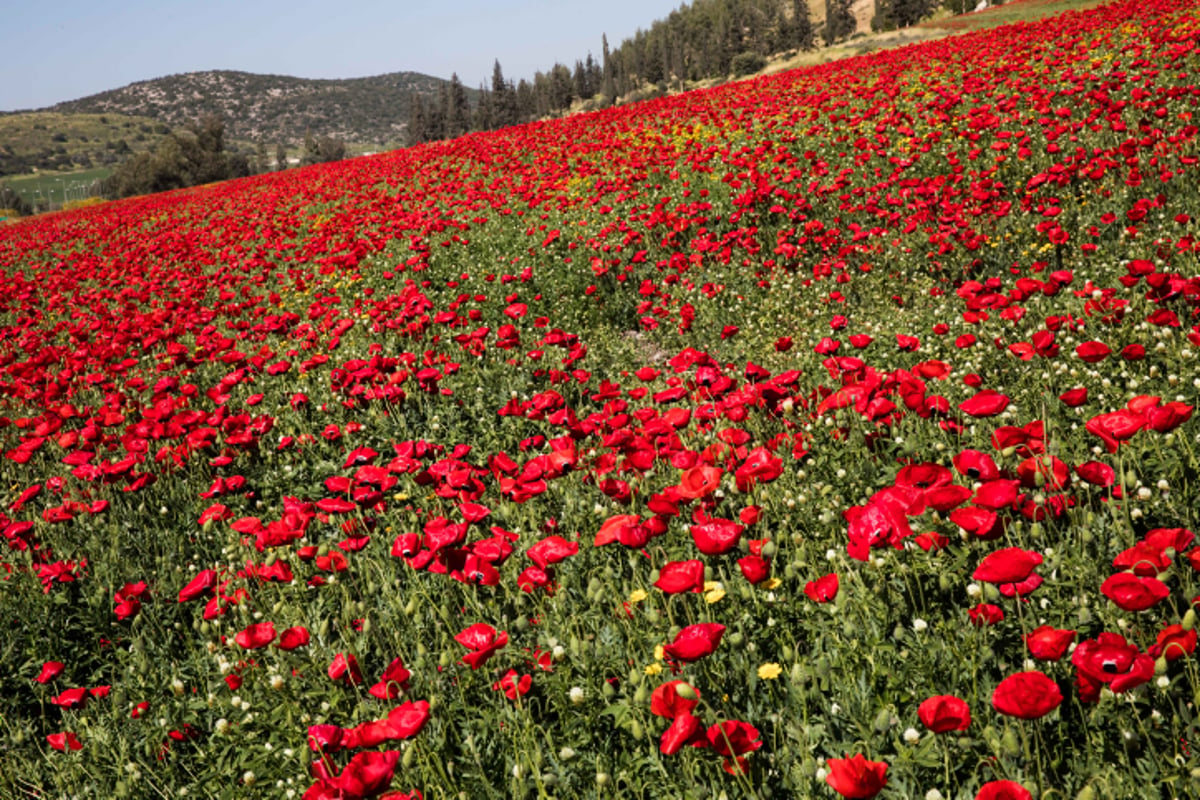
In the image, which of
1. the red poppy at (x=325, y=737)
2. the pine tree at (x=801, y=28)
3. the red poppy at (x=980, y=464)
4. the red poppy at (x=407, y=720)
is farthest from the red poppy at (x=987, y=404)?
the pine tree at (x=801, y=28)

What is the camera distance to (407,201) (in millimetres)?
15758

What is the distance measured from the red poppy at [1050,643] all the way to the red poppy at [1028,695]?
0.84ft

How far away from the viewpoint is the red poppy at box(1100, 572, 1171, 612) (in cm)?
165

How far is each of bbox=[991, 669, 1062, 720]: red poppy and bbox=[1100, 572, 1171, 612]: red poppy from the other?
42 cm

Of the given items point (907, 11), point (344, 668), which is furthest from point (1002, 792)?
point (907, 11)

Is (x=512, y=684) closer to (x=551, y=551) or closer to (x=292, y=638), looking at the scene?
(x=551, y=551)

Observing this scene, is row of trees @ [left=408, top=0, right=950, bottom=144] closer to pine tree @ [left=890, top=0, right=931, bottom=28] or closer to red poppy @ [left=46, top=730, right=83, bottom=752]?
pine tree @ [left=890, top=0, right=931, bottom=28]

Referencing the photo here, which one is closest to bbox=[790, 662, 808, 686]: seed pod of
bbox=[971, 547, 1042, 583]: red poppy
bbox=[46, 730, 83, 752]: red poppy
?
bbox=[971, 547, 1042, 583]: red poppy

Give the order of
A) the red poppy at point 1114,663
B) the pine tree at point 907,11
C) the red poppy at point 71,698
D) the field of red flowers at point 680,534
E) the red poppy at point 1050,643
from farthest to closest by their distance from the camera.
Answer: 1. the pine tree at point 907,11
2. the red poppy at point 71,698
3. the field of red flowers at point 680,534
4. the red poppy at point 1050,643
5. the red poppy at point 1114,663

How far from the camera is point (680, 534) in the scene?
3.37m

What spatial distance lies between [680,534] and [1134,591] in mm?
1958

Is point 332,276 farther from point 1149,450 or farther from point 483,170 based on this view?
point 1149,450

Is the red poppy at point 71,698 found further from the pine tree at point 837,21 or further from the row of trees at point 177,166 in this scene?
the pine tree at point 837,21

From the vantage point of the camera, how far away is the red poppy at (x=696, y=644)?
5.92 ft
